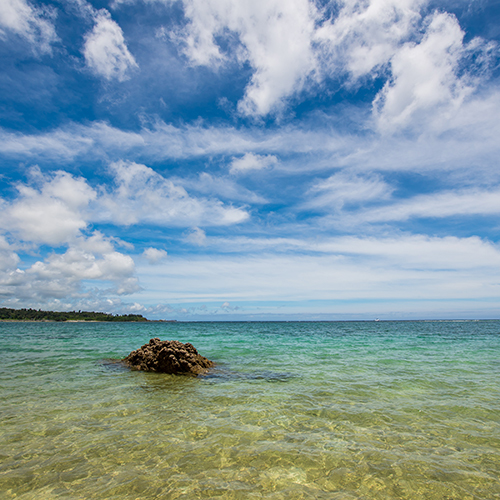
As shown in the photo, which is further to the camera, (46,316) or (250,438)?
(46,316)

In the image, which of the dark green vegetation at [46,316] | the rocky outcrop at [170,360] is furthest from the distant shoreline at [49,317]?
the rocky outcrop at [170,360]

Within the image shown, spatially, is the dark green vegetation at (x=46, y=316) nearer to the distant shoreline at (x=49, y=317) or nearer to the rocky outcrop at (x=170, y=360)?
the distant shoreline at (x=49, y=317)

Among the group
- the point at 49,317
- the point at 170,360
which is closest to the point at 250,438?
the point at 170,360

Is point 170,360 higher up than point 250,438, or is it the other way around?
point 170,360

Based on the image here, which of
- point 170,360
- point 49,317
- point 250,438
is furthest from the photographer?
point 49,317

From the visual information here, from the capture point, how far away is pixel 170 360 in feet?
50.6

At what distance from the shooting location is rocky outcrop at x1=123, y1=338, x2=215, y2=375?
15209mm

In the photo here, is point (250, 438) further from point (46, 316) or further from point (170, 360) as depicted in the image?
point (46, 316)

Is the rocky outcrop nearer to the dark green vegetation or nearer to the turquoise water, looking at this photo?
the turquoise water

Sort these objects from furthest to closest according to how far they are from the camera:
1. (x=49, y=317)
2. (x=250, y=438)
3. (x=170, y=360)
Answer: (x=49, y=317)
(x=170, y=360)
(x=250, y=438)

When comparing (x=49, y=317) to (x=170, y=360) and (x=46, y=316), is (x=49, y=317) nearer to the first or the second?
(x=46, y=316)

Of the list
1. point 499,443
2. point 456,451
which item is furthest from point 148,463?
point 499,443

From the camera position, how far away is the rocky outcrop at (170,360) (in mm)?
15209

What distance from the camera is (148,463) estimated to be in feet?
19.1
